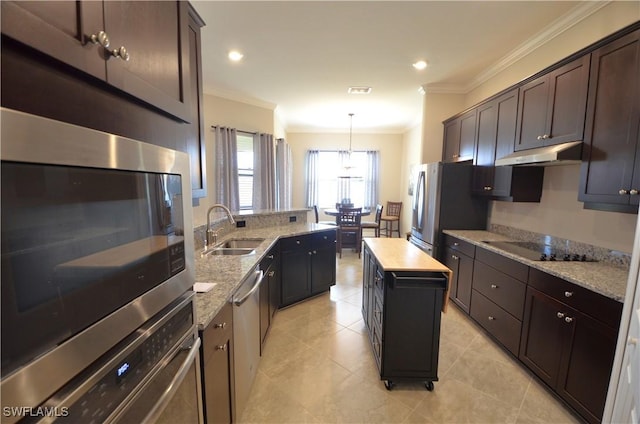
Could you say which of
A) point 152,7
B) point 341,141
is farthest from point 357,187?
point 152,7

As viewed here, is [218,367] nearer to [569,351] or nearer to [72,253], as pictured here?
[72,253]

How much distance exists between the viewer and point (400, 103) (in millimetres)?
4742

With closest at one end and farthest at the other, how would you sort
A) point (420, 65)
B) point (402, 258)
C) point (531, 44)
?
1. point (402, 258)
2. point (531, 44)
3. point (420, 65)

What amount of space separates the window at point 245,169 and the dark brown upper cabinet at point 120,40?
379 centimetres

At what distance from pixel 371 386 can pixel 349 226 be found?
355 centimetres

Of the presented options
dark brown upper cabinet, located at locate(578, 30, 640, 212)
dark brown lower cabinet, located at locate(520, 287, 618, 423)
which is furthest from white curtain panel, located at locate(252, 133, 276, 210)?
dark brown upper cabinet, located at locate(578, 30, 640, 212)

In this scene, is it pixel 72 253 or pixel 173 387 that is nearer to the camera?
pixel 72 253

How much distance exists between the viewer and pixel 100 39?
62 cm

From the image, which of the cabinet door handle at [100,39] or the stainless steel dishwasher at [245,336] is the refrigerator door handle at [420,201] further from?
the cabinet door handle at [100,39]

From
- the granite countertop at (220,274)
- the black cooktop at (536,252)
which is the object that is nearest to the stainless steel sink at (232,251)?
the granite countertop at (220,274)

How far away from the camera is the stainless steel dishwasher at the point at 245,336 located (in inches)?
59.1

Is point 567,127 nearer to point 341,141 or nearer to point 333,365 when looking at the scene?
point 333,365

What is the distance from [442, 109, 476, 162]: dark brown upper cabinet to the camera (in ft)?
10.7

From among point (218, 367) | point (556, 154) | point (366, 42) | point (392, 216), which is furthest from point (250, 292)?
point (392, 216)
